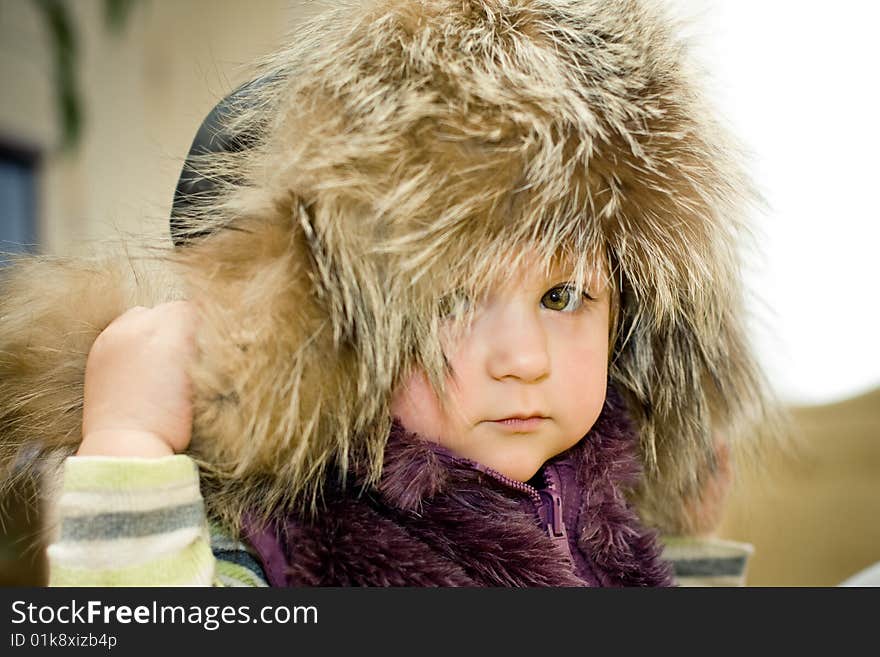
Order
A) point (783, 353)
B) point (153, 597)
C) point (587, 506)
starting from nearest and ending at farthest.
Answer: point (153, 597), point (587, 506), point (783, 353)

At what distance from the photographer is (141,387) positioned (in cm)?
38

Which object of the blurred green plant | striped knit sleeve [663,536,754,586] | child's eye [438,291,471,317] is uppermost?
the blurred green plant

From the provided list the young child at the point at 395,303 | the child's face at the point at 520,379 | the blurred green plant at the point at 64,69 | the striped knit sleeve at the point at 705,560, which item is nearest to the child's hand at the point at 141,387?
the young child at the point at 395,303

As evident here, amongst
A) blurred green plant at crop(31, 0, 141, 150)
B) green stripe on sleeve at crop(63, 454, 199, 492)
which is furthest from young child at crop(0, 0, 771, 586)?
blurred green plant at crop(31, 0, 141, 150)

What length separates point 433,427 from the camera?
411mm

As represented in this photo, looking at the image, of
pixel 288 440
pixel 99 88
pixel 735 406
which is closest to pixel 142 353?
pixel 288 440

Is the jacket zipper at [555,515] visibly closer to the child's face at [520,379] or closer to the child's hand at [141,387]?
the child's face at [520,379]

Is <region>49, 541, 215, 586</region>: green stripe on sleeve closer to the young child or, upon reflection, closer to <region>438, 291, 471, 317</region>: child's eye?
the young child

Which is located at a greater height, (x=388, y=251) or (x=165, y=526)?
(x=388, y=251)

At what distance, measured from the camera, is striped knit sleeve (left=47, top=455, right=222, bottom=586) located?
0.35 m

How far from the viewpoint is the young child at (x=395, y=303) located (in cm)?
37

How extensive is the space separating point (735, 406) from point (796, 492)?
570 millimetres

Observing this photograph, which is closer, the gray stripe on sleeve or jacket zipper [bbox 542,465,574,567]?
the gray stripe on sleeve

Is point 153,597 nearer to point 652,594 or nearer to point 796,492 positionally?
point 652,594
